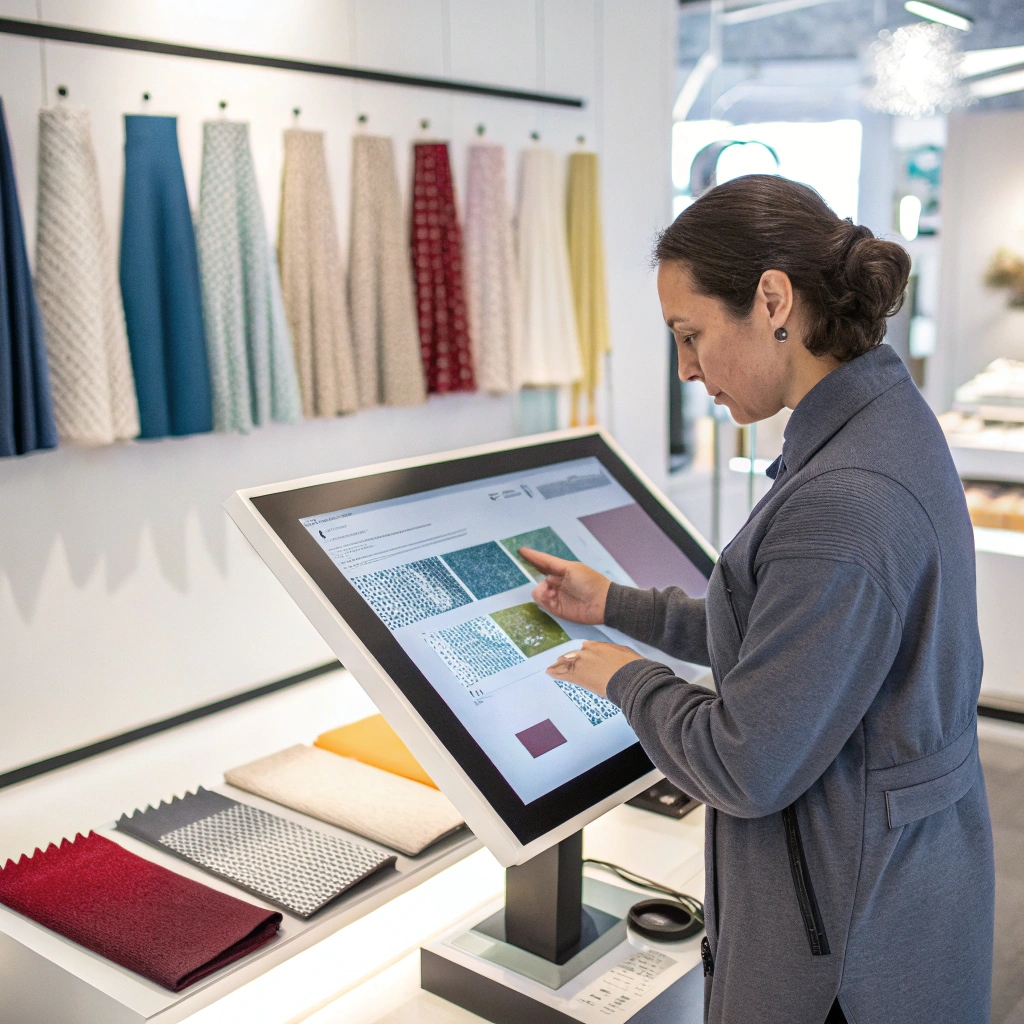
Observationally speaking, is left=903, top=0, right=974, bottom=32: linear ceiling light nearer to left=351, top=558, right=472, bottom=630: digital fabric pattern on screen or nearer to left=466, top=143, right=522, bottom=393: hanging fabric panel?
left=466, top=143, right=522, bottom=393: hanging fabric panel

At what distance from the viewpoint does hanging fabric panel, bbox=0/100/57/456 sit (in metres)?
2.23

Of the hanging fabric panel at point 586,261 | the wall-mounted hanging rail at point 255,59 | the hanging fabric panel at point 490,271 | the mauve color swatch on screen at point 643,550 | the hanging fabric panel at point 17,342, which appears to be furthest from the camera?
the hanging fabric panel at point 586,261

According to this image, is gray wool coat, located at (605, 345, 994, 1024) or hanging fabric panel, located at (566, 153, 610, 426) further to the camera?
hanging fabric panel, located at (566, 153, 610, 426)

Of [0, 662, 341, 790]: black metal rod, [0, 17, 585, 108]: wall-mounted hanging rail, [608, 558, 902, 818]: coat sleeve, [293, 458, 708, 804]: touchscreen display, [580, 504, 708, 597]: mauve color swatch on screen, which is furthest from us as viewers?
[0, 662, 341, 790]: black metal rod

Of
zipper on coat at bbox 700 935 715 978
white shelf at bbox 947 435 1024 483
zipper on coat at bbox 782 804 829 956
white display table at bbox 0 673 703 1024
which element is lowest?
white display table at bbox 0 673 703 1024

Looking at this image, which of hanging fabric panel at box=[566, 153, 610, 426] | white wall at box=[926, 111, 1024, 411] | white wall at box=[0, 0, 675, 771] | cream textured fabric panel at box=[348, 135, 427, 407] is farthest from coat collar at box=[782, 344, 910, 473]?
hanging fabric panel at box=[566, 153, 610, 426]

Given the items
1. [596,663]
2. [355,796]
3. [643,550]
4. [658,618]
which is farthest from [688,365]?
[355,796]

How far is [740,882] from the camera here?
1.07 m

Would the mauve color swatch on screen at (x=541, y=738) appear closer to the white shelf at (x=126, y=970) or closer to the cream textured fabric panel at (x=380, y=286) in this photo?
the white shelf at (x=126, y=970)

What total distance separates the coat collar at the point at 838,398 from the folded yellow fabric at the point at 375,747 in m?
0.84

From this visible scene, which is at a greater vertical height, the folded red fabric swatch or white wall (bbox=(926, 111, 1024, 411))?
white wall (bbox=(926, 111, 1024, 411))

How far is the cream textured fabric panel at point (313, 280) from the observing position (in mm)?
2844

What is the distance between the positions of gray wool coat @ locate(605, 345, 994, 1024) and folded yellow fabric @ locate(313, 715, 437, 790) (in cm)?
65

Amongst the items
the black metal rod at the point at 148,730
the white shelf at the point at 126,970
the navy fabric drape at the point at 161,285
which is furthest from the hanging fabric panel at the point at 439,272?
the white shelf at the point at 126,970
